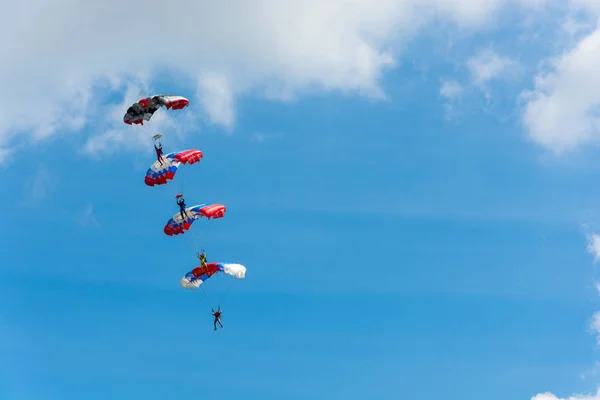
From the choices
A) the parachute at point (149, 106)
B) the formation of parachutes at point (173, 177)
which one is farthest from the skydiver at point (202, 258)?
the parachute at point (149, 106)

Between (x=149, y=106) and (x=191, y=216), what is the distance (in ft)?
35.8

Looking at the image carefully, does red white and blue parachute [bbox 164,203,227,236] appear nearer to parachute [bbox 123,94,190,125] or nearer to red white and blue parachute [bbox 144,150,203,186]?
red white and blue parachute [bbox 144,150,203,186]

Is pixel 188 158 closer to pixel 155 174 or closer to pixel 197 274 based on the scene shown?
pixel 155 174

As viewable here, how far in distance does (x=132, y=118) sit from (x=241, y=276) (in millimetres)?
17841

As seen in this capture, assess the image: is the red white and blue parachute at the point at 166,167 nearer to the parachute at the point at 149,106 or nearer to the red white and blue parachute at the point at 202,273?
the parachute at the point at 149,106

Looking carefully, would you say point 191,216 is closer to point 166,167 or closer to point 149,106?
point 166,167

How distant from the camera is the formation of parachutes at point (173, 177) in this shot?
326 feet

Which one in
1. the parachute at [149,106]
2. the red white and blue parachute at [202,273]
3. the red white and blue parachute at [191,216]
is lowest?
the red white and blue parachute at [202,273]

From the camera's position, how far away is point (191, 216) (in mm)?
99938

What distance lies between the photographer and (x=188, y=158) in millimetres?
99750

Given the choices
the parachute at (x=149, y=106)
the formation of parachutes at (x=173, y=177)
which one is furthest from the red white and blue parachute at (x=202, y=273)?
the parachute at (x=149, y=106)

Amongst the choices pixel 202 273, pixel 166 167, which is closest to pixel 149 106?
pixel 166 167

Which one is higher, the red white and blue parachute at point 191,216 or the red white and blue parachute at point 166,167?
the red white and blue parachute at point 166,167

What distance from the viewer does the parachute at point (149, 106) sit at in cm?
9981
